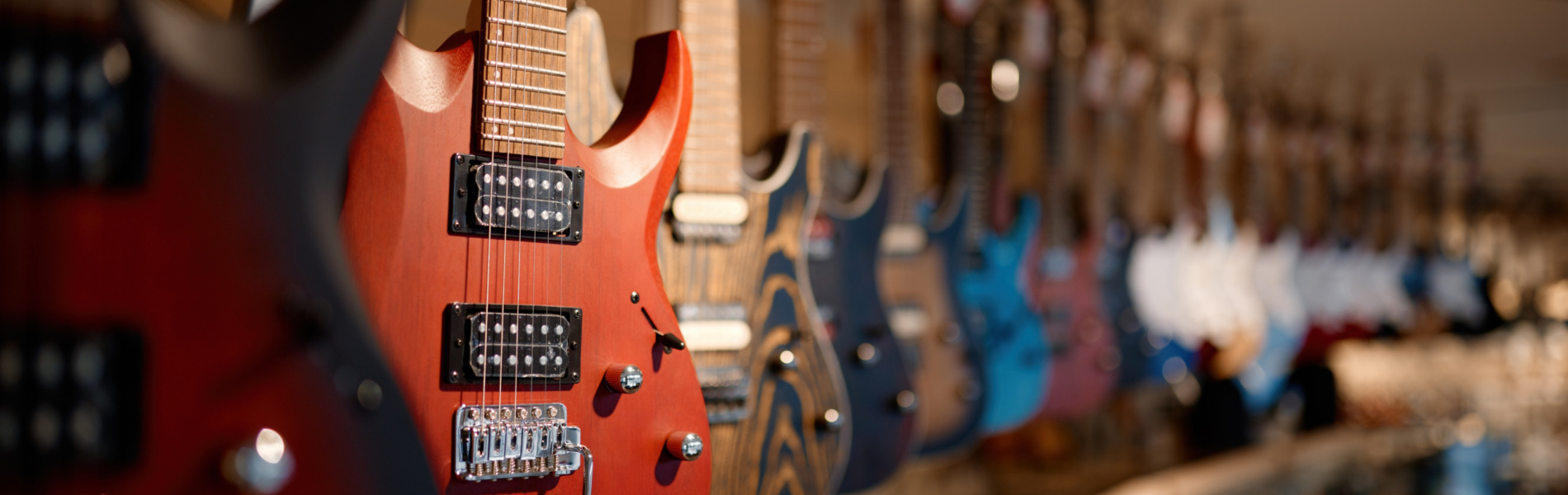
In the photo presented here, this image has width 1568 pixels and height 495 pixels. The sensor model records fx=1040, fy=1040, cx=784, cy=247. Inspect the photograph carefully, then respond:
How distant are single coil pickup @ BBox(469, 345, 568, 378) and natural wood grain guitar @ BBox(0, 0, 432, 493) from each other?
0.12 metres

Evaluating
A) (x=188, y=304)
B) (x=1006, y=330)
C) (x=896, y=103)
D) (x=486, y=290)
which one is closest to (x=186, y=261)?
(x=188, y=304)

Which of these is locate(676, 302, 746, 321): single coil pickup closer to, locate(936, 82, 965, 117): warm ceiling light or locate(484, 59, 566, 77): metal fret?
locate(484, 59, 566, 77): metal fret

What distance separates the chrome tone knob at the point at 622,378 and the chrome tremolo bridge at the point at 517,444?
0.06m

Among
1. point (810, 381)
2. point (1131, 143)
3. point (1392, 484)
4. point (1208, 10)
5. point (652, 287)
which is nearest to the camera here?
point (652, 287)

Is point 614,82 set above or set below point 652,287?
above

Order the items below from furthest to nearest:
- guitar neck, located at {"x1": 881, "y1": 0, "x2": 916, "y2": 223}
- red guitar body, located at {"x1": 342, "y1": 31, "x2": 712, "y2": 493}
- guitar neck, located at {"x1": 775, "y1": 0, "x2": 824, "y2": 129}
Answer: guitar neck, located at {"x1": 881, "y1": 0, "x2": 916, "y2": 223} < guitar neck, located at {"x1": 775, "y1": 0, "x2": 824, "y2": 129} < red guitar body, located at {"x1": 342, "y1": 31, "x2": 712, "y2": 493}

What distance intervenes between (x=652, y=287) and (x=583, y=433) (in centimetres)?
17

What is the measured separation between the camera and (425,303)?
96cm

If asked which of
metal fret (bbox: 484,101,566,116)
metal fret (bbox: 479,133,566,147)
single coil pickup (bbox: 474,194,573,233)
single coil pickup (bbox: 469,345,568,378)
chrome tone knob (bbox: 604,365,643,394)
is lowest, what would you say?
chrome tone knob (bbox: 604,365,643,394)

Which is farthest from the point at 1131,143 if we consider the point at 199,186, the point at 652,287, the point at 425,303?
the point at 199,186

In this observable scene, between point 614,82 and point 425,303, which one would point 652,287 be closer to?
point 425,303

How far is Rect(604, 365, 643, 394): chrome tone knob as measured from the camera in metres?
1.05

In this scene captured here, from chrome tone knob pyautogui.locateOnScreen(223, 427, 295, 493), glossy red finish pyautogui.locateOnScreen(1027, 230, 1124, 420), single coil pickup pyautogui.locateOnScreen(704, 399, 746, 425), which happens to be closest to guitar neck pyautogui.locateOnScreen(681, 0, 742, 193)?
single coil pickup pyautogui.locateOnScreen(704, 399, 746, 425)

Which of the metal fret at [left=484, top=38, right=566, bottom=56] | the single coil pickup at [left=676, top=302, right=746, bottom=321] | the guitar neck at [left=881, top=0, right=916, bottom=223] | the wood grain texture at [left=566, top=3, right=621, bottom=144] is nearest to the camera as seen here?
the metal fret at [left=484, top=38, right=566, bottom=56]
